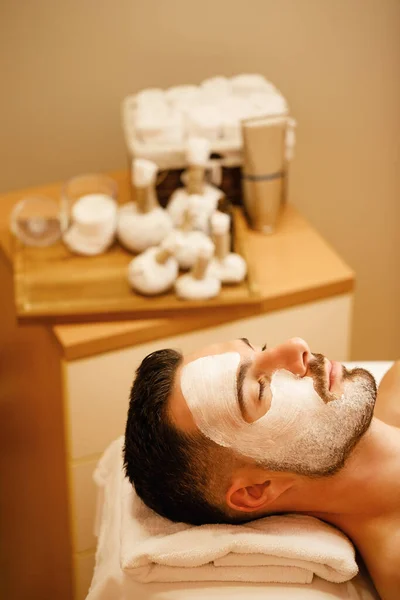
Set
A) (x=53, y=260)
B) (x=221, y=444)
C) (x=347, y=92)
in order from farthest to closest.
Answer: (x=347, y=92)
(x=53, y=260)
(x=221, y=444)

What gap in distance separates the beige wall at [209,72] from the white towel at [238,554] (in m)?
1.25

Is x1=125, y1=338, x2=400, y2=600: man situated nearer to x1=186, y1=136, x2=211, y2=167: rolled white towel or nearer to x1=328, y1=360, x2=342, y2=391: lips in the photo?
x1=328, y1=360, x2=342, y2=391: lips

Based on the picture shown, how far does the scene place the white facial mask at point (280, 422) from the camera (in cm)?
116

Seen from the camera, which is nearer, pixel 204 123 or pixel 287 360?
pixel 287 360

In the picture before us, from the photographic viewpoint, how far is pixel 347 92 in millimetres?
2264

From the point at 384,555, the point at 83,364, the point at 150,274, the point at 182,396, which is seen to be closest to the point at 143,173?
the point at 150,274

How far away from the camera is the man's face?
1160mm

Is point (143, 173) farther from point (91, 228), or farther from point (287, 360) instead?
point (287, 360)

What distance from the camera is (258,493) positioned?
119 centimetres

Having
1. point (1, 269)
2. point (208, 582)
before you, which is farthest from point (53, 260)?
point (208, 582)

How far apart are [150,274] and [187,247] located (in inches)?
4.8

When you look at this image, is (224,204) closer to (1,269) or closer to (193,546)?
(1,269)

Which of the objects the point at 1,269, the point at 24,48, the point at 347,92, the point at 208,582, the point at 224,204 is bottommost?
the point at 208,582

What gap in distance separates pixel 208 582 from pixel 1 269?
3.43 ft
